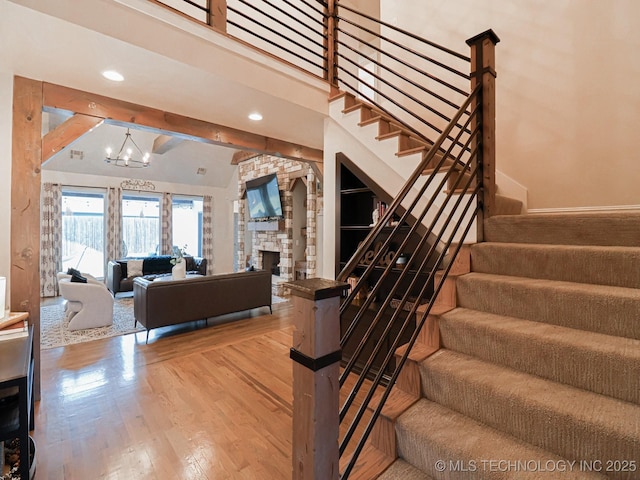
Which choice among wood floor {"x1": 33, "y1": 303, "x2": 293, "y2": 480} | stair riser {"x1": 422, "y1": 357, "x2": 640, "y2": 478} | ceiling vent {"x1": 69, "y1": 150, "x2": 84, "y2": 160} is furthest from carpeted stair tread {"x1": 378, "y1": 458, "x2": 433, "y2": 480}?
ceiling vent {"x1": 69, "y1": 150, "x2": 84, "y2": 160}

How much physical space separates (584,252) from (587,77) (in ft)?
6.51

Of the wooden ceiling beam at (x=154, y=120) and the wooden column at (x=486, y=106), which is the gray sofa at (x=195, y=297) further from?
the wooden column at (x=486, y=106)

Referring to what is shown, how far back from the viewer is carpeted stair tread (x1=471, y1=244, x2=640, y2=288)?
1403 millimetres

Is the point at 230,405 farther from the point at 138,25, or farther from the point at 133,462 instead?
the point at 138,25

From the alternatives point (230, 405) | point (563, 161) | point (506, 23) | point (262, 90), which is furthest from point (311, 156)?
point (230, 405)

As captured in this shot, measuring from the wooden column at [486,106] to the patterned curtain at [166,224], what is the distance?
27.3ft

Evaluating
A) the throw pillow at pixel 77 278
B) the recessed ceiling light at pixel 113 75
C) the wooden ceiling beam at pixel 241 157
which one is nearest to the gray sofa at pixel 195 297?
the throw pillow at pixel 77 278

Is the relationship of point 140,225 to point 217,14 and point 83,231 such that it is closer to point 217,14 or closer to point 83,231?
point 83,231

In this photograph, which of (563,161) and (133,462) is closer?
(133,462)

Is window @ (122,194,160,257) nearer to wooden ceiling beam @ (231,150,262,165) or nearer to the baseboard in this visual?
wooden ceiling beam @ (231,150,262,165)

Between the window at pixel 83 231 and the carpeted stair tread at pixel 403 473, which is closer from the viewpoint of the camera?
A: the carpeted stair tread at pixel 403 473

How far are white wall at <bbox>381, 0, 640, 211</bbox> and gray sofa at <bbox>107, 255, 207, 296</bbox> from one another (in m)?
6.06

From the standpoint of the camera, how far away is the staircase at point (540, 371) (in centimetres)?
100

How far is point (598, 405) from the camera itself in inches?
41.1
